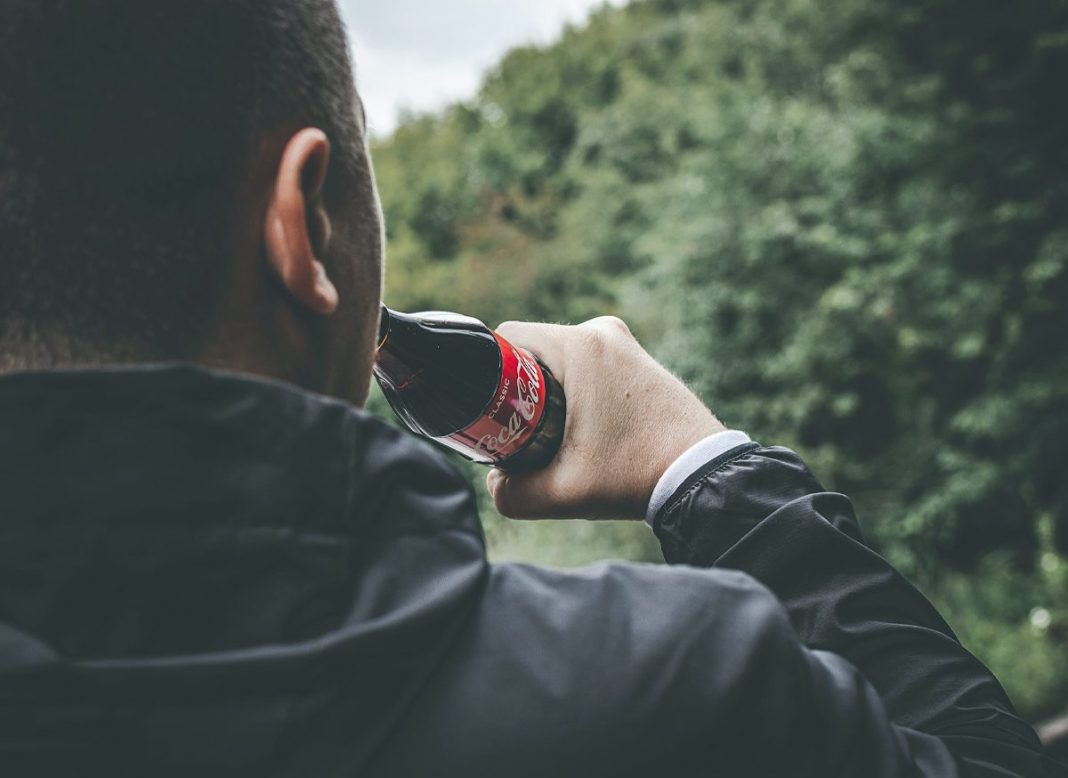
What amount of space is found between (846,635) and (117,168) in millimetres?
909

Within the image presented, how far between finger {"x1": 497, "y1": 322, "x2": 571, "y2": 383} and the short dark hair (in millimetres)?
826

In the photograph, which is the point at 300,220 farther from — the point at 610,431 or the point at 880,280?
the point at 880,280

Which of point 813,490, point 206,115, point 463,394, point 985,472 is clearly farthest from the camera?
point 985,472

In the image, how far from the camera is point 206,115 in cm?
79

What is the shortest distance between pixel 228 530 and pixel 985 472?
9777 mm

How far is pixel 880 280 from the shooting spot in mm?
9352

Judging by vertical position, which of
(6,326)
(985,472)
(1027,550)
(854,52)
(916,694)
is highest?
(854,52)

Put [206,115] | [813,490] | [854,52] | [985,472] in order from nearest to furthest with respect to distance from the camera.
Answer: [206,115] → [813,490] → [985,472] → [854,52]

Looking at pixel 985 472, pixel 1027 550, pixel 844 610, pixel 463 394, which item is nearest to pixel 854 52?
pixel 985 472

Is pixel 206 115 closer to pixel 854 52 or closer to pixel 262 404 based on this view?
pixel 262 404

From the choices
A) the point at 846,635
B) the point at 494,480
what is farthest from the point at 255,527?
the point at 494,480

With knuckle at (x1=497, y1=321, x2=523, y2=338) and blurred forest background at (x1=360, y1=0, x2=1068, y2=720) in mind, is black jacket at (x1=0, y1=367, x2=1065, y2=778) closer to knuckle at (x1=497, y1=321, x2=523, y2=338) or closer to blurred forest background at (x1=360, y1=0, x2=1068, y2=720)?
knuckle at (x1=497, y1=321, x2=523, y2=338)

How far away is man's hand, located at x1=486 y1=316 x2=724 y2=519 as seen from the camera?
1.39 metres

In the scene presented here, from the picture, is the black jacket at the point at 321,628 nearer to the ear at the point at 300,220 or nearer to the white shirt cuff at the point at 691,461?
the ear at the point at 300,220
